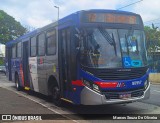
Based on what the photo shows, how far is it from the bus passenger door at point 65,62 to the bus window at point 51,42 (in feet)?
2.53

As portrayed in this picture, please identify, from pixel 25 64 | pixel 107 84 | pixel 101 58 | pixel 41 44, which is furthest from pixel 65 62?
pixel 25 64

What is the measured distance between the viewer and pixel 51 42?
496 inches

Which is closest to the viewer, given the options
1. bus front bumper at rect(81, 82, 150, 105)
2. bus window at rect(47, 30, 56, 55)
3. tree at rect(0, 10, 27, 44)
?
bus front bumper at rect(81, 82, 150, 105)

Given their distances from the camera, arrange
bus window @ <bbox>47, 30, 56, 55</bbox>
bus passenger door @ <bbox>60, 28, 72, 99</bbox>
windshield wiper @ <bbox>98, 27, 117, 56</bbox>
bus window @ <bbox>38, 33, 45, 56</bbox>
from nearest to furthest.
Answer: windshield wiper @ <bbox>98, 27, 117, 56</bbox> → bus passenger door @ <bbox>60, 28, 72, 99</bbox> → bus window @ <bbox>47, 30, 56, 55</bbox> → bus window @ <bbox>38, 33, 45, 56</bbox>

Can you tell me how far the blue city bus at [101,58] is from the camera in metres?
9.84

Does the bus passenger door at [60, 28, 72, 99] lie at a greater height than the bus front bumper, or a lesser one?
greater

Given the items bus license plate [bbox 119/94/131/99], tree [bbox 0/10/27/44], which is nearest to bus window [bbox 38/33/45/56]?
bus license plate [bbox 119/94/131/99]

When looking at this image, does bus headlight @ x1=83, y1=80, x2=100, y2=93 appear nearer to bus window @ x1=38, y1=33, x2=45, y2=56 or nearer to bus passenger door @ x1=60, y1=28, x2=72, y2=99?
bus passenger door @ x1=60, y1=28, x2=72, y2=99

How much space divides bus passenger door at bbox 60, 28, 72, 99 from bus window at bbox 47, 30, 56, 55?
2.53 feet

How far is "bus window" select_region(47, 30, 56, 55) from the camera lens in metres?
12.3

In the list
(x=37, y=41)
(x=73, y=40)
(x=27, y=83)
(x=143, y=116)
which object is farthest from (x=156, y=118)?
(x=27, y=83)

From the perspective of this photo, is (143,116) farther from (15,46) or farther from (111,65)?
(15,46)

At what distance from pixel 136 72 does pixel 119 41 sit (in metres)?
1.11

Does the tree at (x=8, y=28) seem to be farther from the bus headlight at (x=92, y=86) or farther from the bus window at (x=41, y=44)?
the bus headlight at (x=92, y=86)
